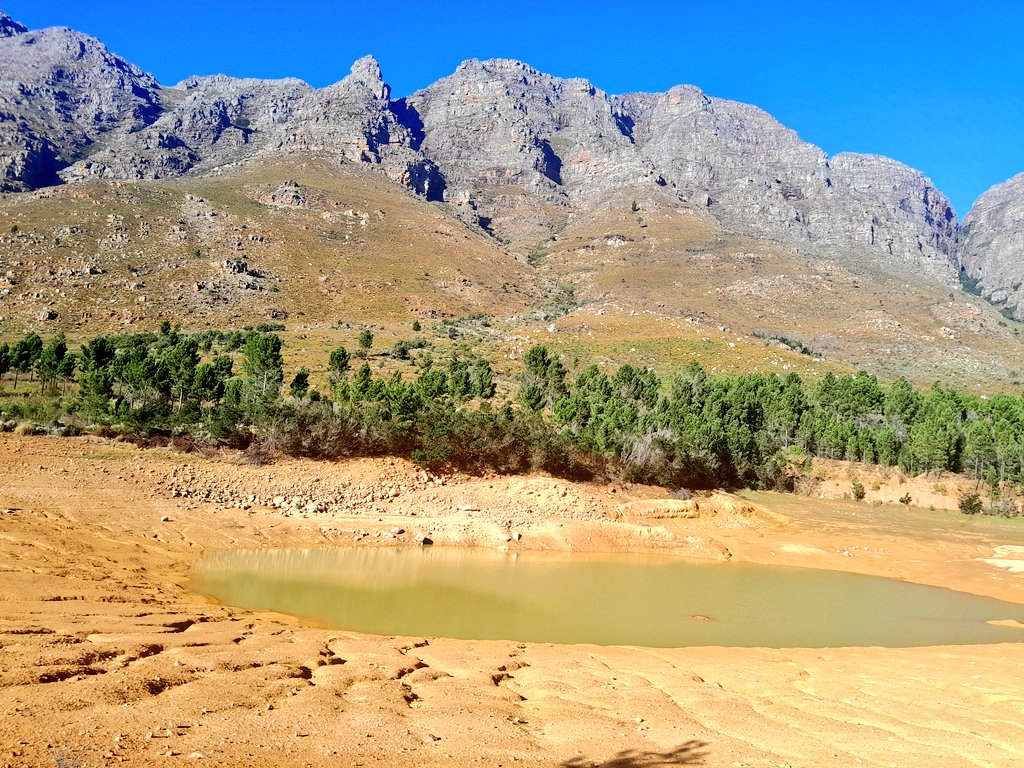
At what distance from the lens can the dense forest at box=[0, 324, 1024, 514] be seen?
26.0m

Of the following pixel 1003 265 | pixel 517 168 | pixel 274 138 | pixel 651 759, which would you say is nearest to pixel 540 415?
pixel 651 759

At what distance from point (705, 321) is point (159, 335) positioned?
69.7 meters

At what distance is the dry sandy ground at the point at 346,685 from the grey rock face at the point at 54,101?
14358 cm

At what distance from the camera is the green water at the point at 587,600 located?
1355 cm

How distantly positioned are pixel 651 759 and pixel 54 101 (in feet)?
713

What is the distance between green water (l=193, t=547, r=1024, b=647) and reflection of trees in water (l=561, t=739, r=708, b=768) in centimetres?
592

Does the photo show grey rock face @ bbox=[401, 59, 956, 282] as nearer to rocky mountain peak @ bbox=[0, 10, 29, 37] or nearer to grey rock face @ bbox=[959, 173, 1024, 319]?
grey rock face @ bbox=[959, 173, 1024, 319]

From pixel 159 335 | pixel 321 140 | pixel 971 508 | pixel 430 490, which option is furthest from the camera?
pixel 321 140

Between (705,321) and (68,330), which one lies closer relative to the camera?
(68,330)

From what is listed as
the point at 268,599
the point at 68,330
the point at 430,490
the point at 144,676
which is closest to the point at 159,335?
the point at 68,330

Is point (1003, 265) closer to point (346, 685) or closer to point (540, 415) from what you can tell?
point (540, 415)

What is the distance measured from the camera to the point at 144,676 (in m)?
7.21

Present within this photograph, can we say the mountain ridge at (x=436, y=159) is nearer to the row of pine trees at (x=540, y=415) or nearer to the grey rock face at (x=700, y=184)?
the grey rock face at (x=700, y=184)

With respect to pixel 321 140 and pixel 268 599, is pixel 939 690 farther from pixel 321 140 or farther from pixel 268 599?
pixel 321 140
